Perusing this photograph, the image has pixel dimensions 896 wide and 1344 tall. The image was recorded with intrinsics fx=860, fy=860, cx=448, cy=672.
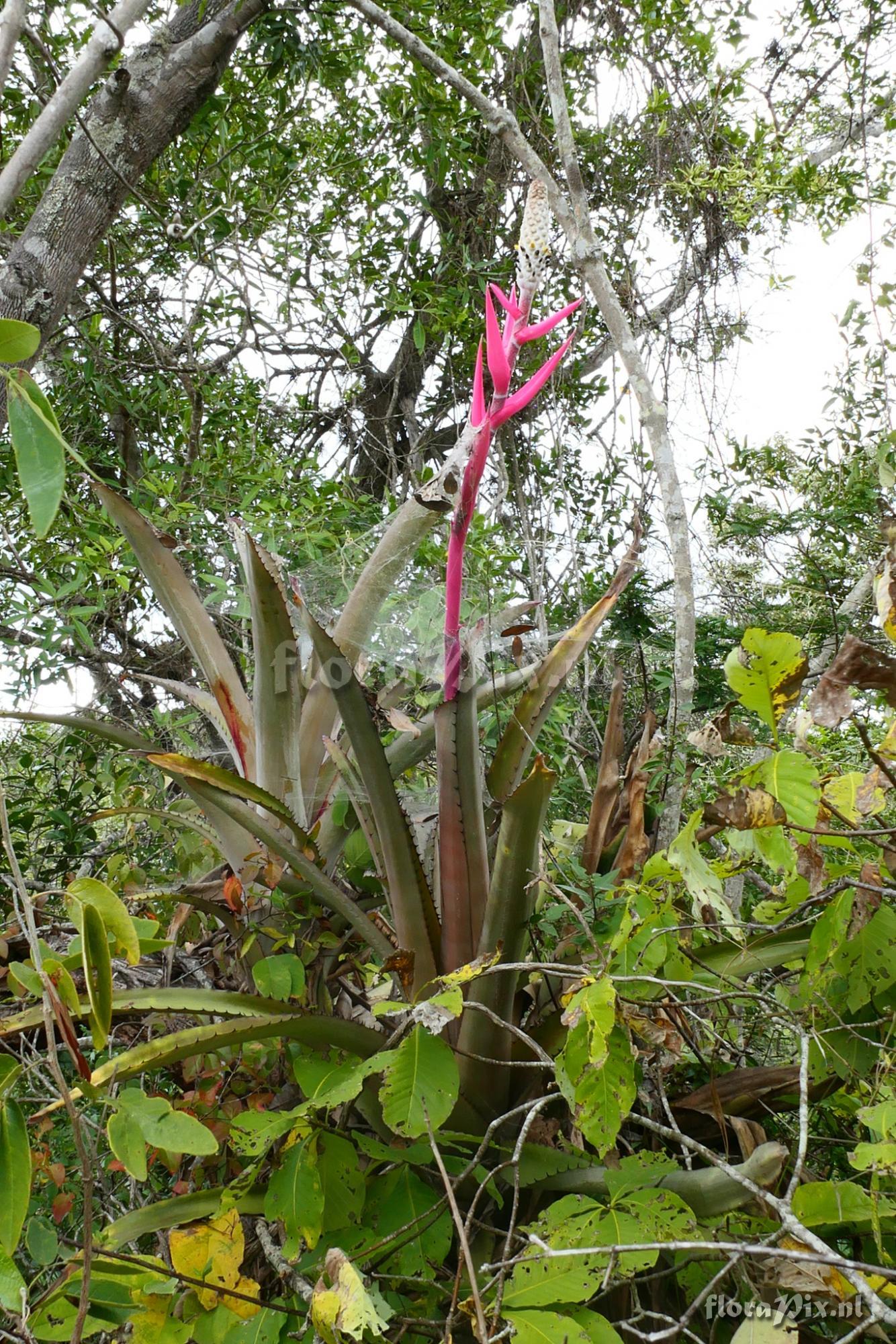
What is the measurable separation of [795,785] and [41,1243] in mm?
778

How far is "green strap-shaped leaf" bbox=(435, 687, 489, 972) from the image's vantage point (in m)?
0.89

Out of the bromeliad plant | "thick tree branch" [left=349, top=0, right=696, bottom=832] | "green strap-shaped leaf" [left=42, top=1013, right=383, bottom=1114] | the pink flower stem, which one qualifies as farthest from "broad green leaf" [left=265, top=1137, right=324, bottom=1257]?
"thick tree branch" [left=349, top=0, right=696, bottom=832]

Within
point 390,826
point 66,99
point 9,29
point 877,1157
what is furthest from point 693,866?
point 66,99

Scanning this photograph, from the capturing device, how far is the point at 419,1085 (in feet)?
2.20

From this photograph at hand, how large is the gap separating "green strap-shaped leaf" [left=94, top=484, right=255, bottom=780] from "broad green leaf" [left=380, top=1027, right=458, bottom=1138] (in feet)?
1.91

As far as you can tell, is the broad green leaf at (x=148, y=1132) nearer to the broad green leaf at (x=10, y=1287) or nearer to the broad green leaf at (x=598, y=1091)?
the broad green leaf at (x=10, y=1287)

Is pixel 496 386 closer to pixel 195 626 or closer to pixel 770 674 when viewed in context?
pixel 770 674

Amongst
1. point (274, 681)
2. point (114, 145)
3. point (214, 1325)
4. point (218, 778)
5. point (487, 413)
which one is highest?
point (114, 145)

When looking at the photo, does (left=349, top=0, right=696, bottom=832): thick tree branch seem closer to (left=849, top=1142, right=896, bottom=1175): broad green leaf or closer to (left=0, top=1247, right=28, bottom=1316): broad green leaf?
(left=849, top=1142, right=896, bottom=1175): broad green leaf

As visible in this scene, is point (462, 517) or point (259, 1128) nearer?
A: point (259, 1128)

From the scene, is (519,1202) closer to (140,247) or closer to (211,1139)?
(211,1139)

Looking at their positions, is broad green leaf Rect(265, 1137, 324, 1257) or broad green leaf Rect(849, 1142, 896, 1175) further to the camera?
broad green leaf Rect(265, 1137, 324, 1257)

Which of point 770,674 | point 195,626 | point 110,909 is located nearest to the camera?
point 110,909

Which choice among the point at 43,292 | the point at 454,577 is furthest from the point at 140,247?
the point at 454,577
